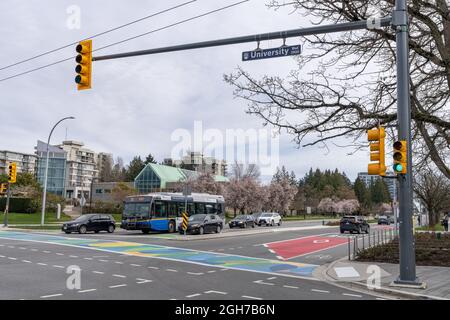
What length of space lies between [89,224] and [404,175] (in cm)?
2577

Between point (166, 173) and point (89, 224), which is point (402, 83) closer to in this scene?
point (89, 224)

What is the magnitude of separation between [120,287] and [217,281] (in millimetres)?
2657

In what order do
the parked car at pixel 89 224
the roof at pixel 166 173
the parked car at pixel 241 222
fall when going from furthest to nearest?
the roof at pixel 166 173, the parked car at pixel 241 222, the parked car at pixel 89 224

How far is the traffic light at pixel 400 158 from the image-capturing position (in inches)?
414

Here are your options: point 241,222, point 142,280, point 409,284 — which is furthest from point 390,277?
point 241,222

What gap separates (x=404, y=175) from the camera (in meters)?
10.6

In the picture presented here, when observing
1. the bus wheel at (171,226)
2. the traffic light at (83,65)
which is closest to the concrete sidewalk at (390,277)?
the traffic light at (83,65)

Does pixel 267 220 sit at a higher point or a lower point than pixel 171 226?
lower

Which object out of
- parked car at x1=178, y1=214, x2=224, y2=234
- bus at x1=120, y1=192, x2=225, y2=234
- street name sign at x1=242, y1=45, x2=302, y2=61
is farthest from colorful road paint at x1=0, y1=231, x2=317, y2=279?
bus at x1=120, y1=192, x2=225, y2=234

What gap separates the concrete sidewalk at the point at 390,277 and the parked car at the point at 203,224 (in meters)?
15.2

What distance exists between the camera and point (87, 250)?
1867cm

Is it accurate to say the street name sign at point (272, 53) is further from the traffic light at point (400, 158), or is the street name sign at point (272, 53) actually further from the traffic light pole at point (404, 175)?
the traffic light at point (400, 158)

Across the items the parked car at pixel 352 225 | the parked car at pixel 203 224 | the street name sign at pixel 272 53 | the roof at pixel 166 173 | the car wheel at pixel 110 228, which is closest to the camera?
the street name sign at pixel 272 53
